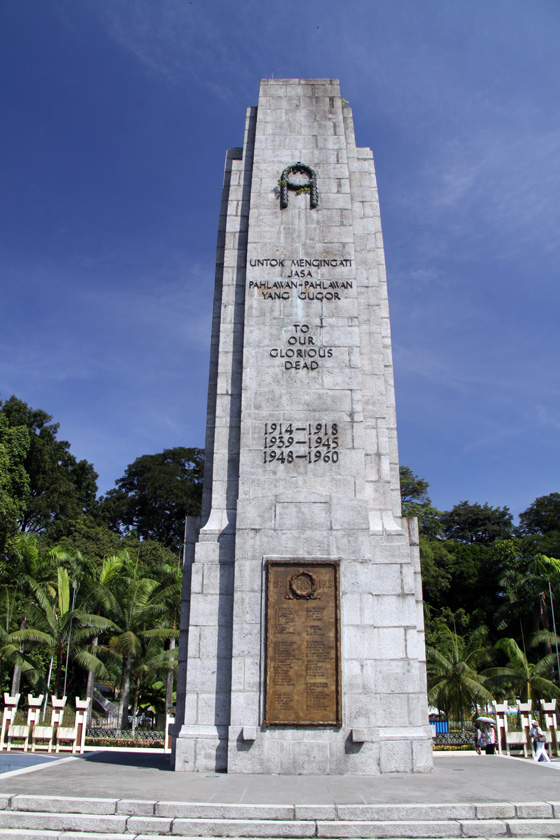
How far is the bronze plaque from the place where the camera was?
9289mm

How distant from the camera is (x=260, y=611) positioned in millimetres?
9820

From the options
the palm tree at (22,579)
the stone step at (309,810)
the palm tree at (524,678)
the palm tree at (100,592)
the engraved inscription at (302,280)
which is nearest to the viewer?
the stone step at (309,810)

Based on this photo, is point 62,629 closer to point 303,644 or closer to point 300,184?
point 303,644

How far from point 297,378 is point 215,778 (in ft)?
21.3

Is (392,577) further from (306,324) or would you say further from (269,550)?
(306,324)

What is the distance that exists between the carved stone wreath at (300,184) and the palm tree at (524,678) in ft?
67.8

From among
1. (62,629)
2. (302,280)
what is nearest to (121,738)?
(62,629)

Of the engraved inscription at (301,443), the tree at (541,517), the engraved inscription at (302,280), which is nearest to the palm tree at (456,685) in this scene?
the engraved inscription at (301,443)

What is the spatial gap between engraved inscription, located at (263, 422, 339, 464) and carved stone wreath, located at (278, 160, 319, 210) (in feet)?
15.5

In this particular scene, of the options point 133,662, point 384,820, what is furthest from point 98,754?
point 133,662

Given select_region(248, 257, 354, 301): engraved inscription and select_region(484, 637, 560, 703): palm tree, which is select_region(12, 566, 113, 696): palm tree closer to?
select_region(484, 637, 560, 703): palm tree

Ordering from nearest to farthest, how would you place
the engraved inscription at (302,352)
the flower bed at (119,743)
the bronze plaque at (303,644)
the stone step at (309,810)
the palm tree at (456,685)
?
the stone step at (309,810), the bronze plaque at (303,644), the engraved inscription at (302,352), the flower bed at (119,743), the palm tree at (456,685)

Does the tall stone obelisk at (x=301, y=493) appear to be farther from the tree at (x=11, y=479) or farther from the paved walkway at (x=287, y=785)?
the tree at (x=11, y=479)

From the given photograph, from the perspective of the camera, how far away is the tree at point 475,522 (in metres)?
61.4
